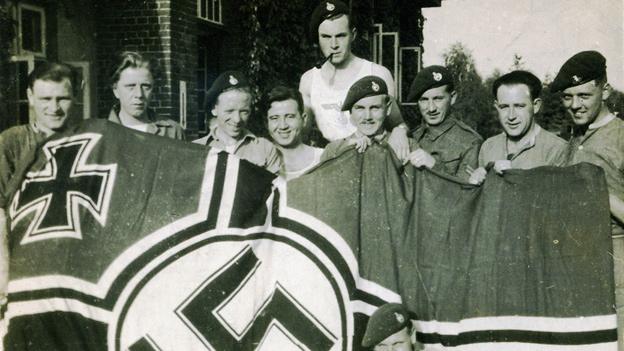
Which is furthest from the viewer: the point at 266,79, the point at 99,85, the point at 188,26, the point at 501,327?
the point at 266,79

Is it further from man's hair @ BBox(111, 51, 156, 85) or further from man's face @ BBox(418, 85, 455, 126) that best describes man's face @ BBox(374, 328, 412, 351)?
man's hair @ BBox(111, 51, 156, 85)

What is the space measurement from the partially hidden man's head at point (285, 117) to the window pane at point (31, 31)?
288 cm

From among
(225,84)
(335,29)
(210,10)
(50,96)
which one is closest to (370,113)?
(335,29)

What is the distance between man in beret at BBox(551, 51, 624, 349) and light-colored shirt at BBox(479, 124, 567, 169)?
0.19 ft

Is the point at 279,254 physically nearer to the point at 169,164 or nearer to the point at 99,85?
the point at 169,164

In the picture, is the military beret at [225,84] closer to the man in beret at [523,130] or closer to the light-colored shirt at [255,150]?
the light-colored shirt at [255,150]

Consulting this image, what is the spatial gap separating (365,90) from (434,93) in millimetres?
671

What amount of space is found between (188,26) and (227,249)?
4.26 m

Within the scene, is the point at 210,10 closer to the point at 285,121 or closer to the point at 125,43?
the point at 125,43

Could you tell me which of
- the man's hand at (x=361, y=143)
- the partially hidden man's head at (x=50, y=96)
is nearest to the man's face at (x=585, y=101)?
the man's hand at (x=361, y=143)

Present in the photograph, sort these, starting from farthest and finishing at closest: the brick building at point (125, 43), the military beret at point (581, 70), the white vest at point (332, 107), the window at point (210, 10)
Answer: the window at point (210, 10) → the brick building at point (125, 43) → the white vest at point (332, 107) → the military beret at point (581, 70)

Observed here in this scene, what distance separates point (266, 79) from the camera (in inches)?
324

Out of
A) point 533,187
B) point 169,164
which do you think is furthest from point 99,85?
point 533,187

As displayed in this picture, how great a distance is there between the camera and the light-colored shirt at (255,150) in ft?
13.6
